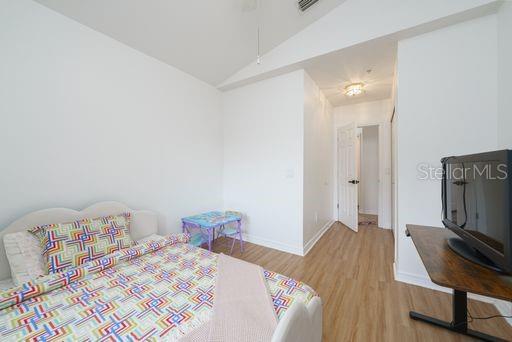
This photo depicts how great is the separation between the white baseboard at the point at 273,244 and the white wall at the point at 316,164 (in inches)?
5.8

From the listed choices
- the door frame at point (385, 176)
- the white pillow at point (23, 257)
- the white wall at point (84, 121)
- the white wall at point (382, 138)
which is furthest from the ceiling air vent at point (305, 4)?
the white pillow at point (23, 257)

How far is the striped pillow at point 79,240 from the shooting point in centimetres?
138

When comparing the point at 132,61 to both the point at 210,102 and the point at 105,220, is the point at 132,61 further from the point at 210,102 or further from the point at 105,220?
the point at 105,220

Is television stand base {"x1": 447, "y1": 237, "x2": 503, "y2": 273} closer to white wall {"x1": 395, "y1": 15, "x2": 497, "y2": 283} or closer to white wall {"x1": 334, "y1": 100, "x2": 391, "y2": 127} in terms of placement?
white wall {"x1": 395, "y1": 15, "x2": 497, "y2": 283}

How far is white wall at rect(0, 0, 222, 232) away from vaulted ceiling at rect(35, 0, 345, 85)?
0.16 meters

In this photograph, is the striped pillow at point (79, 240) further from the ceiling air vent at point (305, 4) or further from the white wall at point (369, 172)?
the white wall at point (369, 172)

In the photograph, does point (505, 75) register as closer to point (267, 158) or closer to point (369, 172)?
point (267, 158)

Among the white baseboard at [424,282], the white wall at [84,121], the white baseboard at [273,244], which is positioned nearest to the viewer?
the white wall at [84,121]

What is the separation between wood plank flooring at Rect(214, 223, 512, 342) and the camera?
1.46 meters

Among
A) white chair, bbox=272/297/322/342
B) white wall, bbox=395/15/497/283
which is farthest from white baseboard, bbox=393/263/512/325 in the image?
white chair, bbox=272/297/322/342

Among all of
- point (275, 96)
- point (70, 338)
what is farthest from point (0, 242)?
point (275, 96)

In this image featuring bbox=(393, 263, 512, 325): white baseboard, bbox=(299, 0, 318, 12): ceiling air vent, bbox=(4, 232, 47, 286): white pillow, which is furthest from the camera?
bbox=(299, 0, 318, 12): ceiling air vent

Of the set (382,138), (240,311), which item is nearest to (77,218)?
(240,311)

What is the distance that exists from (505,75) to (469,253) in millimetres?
1603
